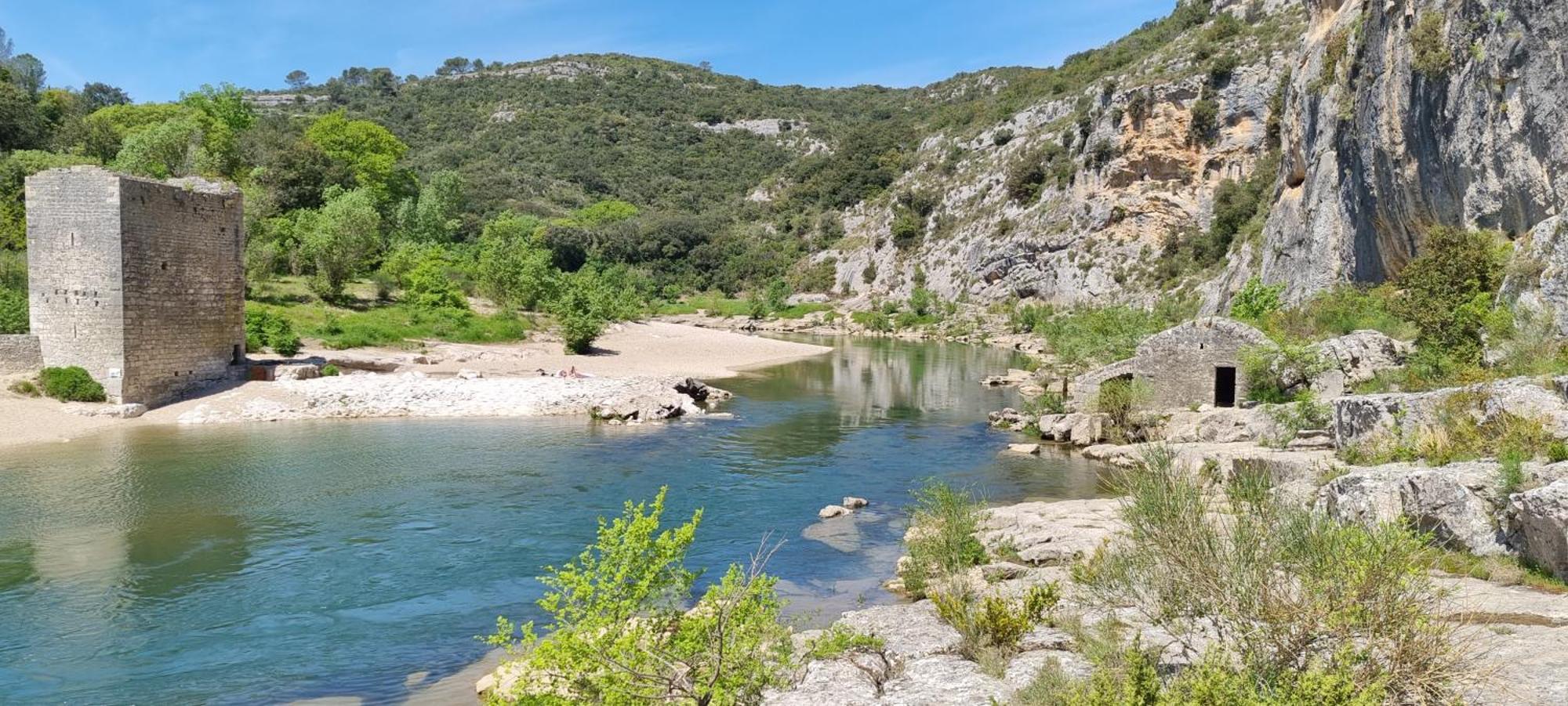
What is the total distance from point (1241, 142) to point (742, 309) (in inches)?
1524

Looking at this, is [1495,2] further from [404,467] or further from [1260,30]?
[1260,30]

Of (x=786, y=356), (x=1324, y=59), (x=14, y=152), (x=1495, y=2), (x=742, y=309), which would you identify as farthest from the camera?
(x=742, y=309)

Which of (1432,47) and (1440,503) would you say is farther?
(1432,47)

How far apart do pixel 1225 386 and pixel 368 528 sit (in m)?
20.4

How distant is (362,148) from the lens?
66625mm

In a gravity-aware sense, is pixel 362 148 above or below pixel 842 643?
above

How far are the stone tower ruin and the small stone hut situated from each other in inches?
1015

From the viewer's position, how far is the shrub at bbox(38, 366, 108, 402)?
2362 centimetres

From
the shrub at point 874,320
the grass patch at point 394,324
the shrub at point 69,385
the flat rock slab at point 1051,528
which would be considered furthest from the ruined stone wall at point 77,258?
the shrub at point 874,320

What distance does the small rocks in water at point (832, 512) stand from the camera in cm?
1770

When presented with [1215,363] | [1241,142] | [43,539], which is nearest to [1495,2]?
[1215,363]

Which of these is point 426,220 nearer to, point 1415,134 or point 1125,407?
point 1125,407

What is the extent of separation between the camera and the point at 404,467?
20609 mm

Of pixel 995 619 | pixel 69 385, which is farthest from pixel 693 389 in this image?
pixel 995 619
